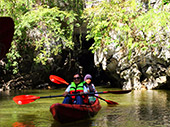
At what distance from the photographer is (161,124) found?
5.18 metres

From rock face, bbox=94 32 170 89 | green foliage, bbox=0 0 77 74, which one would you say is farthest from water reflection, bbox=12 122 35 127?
rock face, bbox=94 32 170 89

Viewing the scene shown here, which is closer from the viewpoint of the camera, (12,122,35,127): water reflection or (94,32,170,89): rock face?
(12,122,35,127): water reflection

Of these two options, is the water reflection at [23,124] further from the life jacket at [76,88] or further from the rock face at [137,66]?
the rock face at [137,66]

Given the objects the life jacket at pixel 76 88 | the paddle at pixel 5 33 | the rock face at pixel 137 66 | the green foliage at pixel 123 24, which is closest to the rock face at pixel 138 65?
the rock face at pixel 137 66

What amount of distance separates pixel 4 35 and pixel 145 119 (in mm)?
4841

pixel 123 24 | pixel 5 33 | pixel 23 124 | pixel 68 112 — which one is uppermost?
pixel 123 24

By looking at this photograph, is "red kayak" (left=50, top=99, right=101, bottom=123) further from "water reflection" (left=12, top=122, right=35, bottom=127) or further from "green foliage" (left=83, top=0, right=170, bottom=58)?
"green foliage" (left=83, top=0, right=170, bottom=58)

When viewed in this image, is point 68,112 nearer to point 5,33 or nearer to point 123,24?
point 5,33

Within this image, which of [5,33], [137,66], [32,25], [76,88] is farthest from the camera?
[137,66]

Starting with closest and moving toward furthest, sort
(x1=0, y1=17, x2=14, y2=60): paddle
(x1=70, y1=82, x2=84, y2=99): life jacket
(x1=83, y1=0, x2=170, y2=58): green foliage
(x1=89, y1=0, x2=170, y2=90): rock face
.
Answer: (x1=0, y1=17, x2=14, y2=60): paddle, (x1=70, y1=82, x2=84, y2=99): life jacket, (x1=83, y1=0, x2=170, y2=58): green foliage, (x1=89, y1=0, x2=170, y2=90): rock face

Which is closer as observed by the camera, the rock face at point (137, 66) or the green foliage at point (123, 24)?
the green foliage at point (123, 24)

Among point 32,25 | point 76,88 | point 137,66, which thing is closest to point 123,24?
point 137,66

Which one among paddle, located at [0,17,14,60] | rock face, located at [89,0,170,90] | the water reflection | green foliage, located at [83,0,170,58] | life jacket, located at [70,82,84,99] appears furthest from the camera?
rock face, located at [89,0,170,90]

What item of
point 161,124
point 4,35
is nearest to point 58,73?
point 161,124
